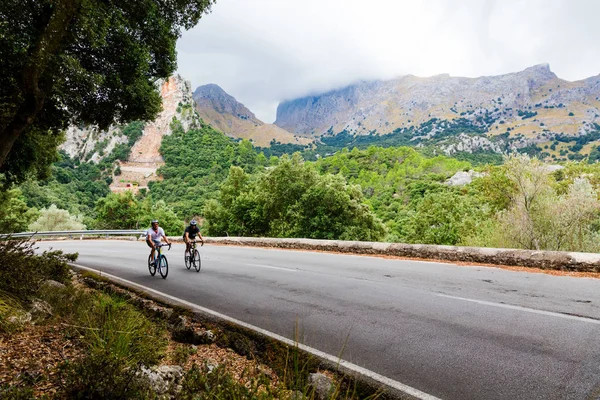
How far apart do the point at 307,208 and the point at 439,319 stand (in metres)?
22.5

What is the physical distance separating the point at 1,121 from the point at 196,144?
4220 inches

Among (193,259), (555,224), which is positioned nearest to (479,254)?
(555,224)

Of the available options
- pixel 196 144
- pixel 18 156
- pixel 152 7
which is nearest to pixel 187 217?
pixel 196 144

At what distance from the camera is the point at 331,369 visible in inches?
151

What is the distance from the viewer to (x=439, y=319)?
16.9 feet

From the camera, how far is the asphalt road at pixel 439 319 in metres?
3.44

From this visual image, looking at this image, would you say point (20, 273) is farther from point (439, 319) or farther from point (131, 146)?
point (131, 146)

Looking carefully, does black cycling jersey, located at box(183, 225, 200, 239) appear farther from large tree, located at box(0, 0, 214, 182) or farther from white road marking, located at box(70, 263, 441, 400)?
white road marking, located at box(70, 263, 441, 400)

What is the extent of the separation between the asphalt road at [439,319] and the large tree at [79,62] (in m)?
4.98

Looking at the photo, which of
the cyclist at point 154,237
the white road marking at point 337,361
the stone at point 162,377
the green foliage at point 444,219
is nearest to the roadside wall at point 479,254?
the cyclist at point 154,237

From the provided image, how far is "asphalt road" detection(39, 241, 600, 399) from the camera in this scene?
11.3 feet

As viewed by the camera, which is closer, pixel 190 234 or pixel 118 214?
pixel 190 234

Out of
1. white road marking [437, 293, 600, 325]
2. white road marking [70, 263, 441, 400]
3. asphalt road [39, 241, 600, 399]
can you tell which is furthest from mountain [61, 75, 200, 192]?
white road marking [437, 293, 600, 325]

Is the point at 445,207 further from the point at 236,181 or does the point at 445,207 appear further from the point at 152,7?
the point at 152,7
